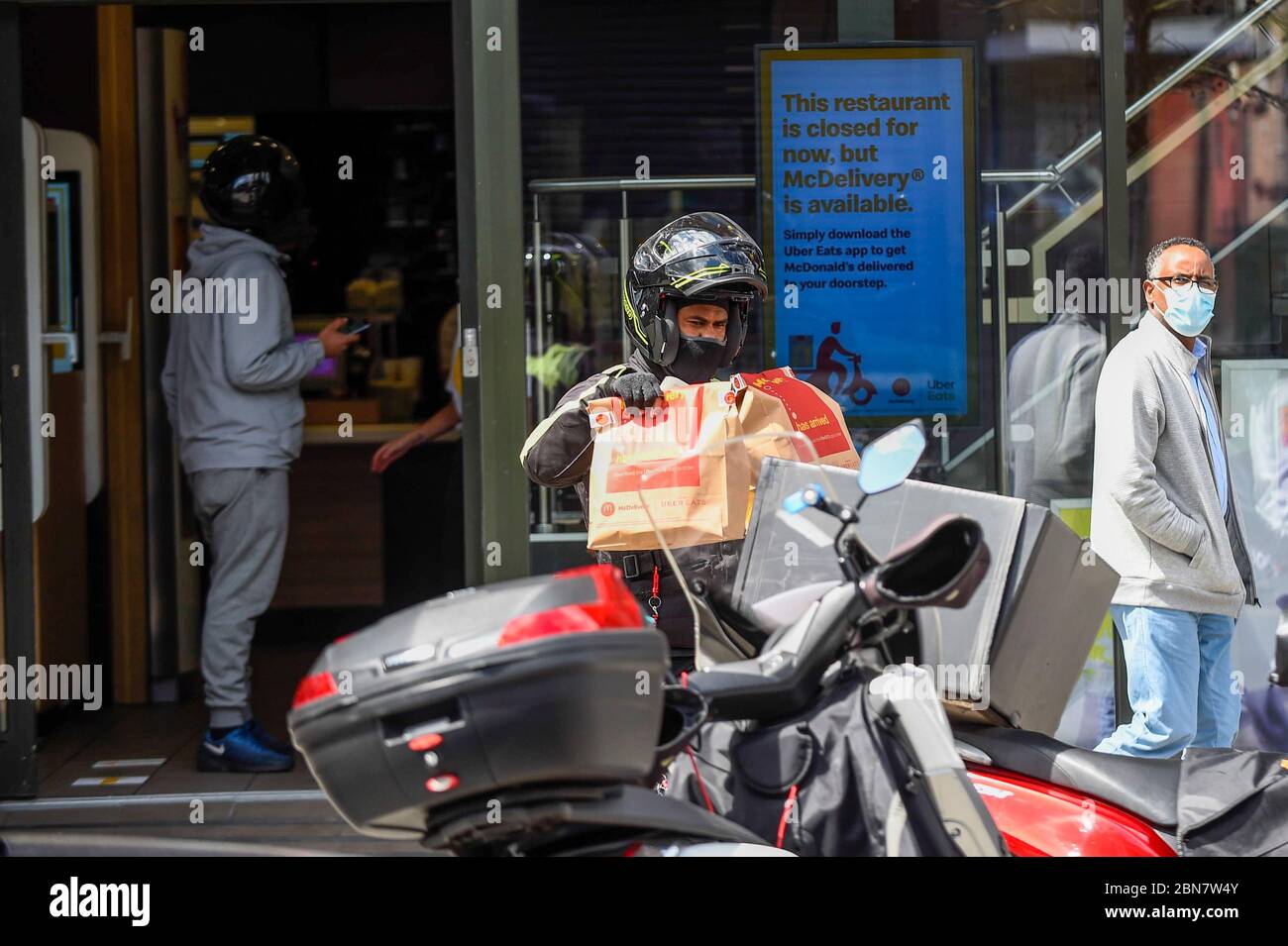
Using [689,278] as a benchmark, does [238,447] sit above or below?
below

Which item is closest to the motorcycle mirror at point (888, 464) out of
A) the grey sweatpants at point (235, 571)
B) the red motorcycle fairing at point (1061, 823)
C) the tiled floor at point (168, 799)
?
the red motorcycle fairing at point (1061, 823)

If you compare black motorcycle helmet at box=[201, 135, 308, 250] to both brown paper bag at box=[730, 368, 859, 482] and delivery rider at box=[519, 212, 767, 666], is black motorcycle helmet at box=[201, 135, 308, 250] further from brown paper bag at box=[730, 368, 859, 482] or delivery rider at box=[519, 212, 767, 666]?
brown paper bag at box=[730, 368, 859, 482]

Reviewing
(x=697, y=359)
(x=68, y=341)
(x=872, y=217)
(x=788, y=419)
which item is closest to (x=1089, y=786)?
(x=788, y=419)

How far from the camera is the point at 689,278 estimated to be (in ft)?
10.7

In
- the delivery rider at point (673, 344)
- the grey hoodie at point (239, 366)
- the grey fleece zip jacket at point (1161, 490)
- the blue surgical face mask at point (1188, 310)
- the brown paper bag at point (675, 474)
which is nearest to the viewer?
the brown paper bag at point (675, 474)

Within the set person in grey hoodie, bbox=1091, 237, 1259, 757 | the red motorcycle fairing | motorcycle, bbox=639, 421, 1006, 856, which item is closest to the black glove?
motorcycle, bbox=639, 421, 1006, 856

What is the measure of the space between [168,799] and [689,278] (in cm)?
294

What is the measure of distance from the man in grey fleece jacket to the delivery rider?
2.35 m

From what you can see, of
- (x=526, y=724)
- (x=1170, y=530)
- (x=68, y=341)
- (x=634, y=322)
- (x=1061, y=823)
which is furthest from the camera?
(x=68, y=341)

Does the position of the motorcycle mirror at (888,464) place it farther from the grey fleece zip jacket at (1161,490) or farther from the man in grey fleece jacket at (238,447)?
the man in grey fleece jacket at (238,447)

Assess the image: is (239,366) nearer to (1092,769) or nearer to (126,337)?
(126,337)

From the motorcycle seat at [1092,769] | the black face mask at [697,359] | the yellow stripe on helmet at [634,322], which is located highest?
the yellow stripe on helmet at [634,322]

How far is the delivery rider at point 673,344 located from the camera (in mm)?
3213

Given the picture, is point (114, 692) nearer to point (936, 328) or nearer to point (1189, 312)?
point (936, 328)
